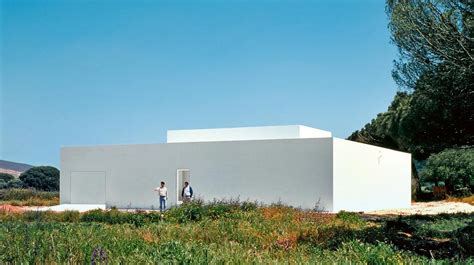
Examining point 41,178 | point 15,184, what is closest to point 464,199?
point 41,178

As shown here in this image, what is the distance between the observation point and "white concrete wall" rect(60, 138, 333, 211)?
2628cm

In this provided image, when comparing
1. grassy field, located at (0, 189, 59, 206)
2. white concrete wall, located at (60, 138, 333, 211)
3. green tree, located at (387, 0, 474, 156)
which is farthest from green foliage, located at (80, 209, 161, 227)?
grassy field, located at (0, 189, 59, 206)

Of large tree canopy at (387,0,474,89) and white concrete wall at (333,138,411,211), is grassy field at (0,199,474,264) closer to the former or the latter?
large tree canopy at (387,0,474,89)

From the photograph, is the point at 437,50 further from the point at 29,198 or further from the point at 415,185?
the point at 415,185

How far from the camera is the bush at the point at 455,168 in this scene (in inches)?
1549

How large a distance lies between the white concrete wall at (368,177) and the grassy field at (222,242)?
33.9 ft

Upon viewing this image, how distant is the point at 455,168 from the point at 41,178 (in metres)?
31.3

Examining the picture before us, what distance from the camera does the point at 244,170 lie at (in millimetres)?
27531

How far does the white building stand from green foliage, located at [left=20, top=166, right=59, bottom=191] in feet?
50.6

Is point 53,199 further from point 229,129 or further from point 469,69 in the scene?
point 469,69

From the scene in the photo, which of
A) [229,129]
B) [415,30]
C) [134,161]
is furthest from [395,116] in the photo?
[415,30]

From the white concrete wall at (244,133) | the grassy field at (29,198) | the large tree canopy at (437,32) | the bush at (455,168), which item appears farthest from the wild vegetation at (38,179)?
the large tree canopy at (437,32)

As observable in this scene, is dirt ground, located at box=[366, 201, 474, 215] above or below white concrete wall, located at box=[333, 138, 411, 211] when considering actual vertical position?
below

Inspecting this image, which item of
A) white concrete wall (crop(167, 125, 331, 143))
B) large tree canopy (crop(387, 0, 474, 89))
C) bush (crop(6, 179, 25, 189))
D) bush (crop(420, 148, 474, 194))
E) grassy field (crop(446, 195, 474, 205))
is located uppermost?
large tree canopy (crop(387, 0, 474, 89))
